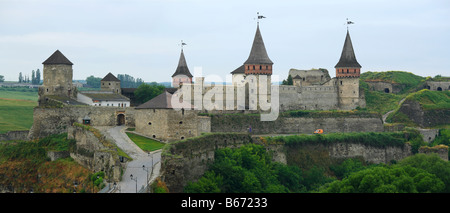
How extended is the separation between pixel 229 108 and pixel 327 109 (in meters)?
12.5

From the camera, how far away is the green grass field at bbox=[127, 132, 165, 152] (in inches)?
1791

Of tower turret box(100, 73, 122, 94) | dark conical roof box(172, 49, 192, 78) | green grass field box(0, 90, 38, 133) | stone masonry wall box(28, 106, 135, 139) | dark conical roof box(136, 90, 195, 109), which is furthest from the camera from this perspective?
green grass field box(0, 90, 38, 133)

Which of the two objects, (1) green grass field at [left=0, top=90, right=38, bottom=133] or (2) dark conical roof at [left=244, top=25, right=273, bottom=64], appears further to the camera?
(1) green grass field at [left=0, top=90, right=38, bottom=133]

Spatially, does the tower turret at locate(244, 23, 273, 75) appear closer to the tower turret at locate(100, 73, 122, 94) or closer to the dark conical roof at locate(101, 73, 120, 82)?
the tower turret at locate(100, 73, 122, 94)

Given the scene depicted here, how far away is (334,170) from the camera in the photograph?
5541 cm

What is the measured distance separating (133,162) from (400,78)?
185 feet

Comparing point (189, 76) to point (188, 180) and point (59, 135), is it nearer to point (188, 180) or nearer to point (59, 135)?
point (59, 135)

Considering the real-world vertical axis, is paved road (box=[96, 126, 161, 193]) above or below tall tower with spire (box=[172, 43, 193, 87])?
below

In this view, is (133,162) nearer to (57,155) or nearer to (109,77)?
(57,155)

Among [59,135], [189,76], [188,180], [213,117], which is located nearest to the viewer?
[188,180]

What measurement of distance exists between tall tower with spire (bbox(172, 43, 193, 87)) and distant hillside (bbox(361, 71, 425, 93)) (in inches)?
1087

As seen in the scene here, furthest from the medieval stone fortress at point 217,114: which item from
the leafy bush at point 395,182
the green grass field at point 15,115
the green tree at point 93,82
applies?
the green tree at point 93,82

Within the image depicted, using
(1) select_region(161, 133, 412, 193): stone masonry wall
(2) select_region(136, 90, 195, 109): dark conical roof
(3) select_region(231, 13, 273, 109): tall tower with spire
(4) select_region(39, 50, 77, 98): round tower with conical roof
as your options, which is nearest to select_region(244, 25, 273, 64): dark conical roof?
(3) select_region(231, 13, 273, 109): tall tower with spire
